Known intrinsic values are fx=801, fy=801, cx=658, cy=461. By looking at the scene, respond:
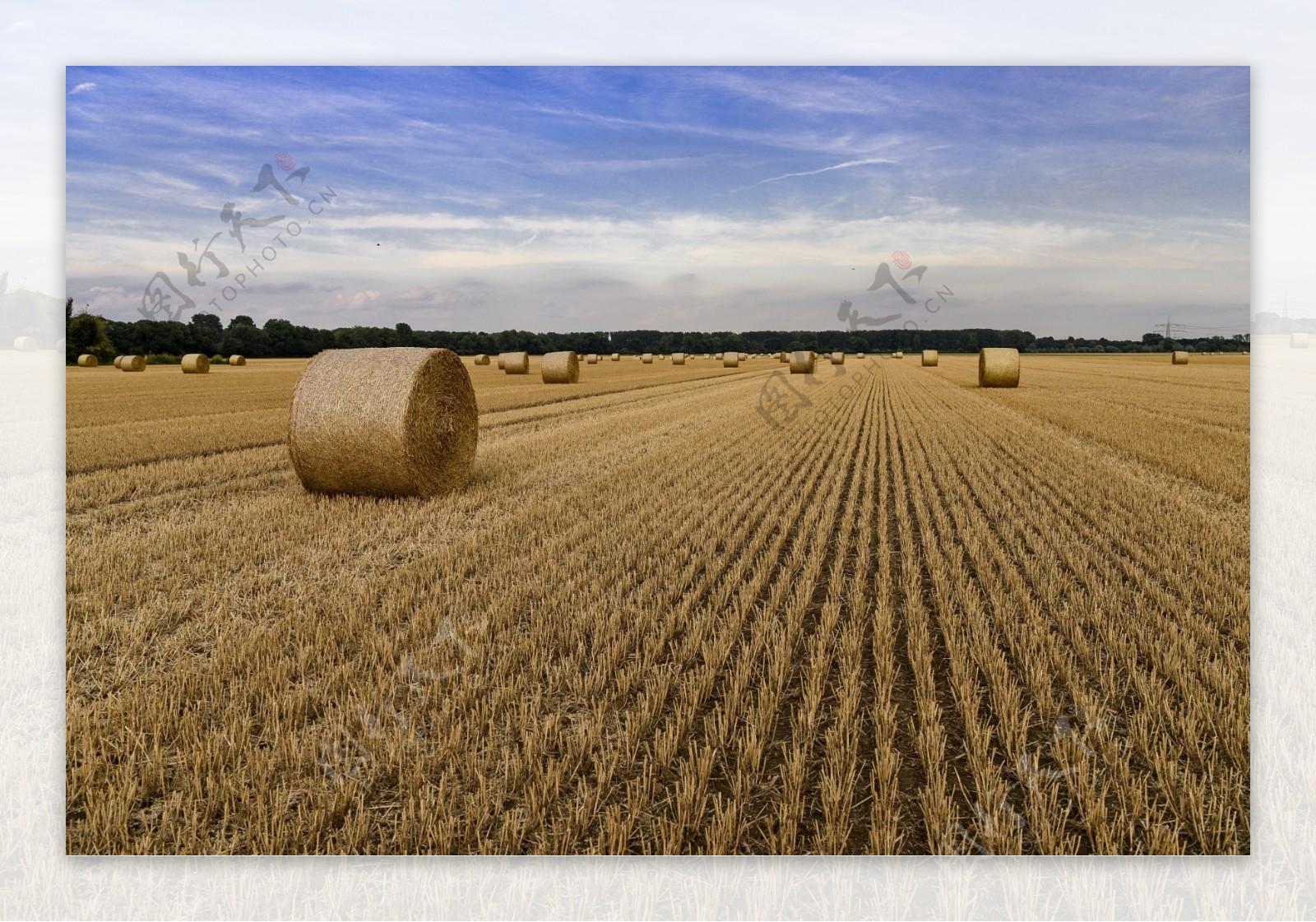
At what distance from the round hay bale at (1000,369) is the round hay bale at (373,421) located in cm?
2236

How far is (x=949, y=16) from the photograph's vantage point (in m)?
4.23

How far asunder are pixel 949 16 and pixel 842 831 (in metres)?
4.02

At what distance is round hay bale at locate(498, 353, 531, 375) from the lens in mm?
31703

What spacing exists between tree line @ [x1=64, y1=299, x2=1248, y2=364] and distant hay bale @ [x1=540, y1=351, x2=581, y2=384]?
18434mm

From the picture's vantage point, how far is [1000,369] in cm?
2606

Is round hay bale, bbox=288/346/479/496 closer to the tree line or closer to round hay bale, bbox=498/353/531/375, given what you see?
the tree line

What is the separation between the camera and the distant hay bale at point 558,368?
91.4ft

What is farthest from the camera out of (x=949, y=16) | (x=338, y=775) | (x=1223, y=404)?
(x=1223, y=404)

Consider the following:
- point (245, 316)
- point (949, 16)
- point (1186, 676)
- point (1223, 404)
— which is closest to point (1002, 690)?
point (1186, 676)

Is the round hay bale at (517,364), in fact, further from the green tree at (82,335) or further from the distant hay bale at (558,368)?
the green tree at (82,335)

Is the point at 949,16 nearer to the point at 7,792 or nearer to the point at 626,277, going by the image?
the point at 626,277

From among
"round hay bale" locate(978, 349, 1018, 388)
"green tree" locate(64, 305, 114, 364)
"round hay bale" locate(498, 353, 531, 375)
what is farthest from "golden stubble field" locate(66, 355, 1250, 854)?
"round hay bale" locate(498, 353, 531, 375)
